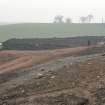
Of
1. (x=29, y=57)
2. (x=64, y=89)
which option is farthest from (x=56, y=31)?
(x=64, y=89)

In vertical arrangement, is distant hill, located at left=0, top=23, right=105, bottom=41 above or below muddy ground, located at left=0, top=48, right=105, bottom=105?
below

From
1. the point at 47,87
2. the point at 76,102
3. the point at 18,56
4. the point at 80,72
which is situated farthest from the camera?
the point at 18,56

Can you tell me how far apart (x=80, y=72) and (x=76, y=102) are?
14.6ft

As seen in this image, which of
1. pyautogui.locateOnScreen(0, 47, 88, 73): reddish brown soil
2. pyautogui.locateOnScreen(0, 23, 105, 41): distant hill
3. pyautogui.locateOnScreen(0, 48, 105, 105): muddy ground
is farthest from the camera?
pyautogui.locateOnScreen(0, 23, 105, 41): distant hill

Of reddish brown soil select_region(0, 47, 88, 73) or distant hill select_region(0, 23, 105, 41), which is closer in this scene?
reddish brown soil select_region(0, 47, 88, 73)

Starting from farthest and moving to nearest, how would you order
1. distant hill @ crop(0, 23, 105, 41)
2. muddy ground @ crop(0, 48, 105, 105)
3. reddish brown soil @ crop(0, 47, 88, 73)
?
distant hill @ crop(0, 23, 105, 41) → reddish brown soil @ crop(0, 47, 88, 73) → muddy ground @ crop(0, 48, 105, 105)

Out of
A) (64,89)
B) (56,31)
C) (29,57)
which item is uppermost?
(64,89)

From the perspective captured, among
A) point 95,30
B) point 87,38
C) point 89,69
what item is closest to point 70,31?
point 95,30

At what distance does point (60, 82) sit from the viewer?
14102 millimetres

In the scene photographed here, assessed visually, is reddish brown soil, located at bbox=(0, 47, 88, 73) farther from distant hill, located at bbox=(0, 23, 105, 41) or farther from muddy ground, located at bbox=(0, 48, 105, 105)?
distant hill, located at bbox=(0, 23, 105, 41)

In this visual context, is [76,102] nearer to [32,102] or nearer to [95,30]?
[32,102]

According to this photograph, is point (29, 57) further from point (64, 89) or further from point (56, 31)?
point (56, 31)

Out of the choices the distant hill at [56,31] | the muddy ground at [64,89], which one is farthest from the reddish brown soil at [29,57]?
the distant hill at [56,31]

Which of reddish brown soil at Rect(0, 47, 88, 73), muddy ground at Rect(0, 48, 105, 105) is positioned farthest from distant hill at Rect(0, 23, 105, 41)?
muddy ground at Rect(0, 48, 105, 105)
